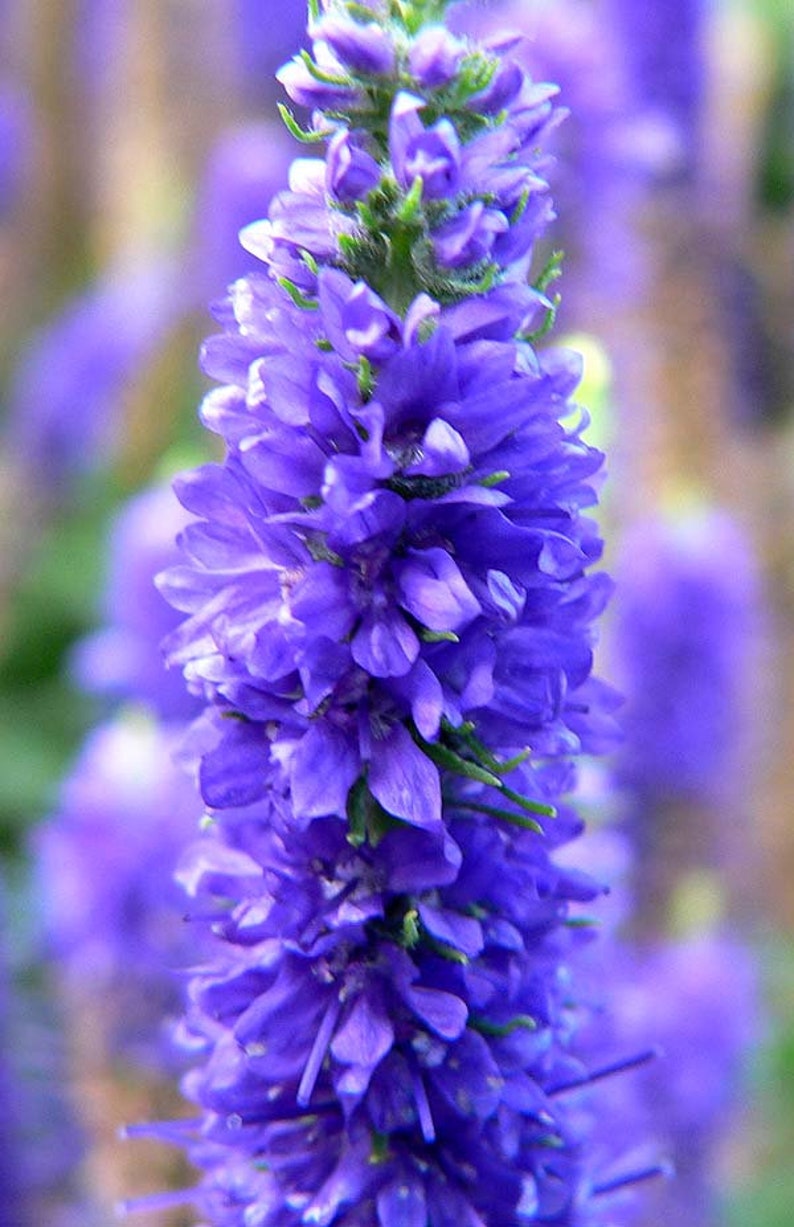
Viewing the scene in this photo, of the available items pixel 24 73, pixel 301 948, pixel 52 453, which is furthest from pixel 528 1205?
pixel 24 73

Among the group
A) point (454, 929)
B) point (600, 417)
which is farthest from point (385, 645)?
point (600, 417)

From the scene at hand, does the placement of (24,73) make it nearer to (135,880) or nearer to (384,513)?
(135,880)

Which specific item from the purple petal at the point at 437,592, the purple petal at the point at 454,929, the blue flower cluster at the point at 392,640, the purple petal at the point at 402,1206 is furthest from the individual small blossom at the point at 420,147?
the purple petal at the point at 402,1206

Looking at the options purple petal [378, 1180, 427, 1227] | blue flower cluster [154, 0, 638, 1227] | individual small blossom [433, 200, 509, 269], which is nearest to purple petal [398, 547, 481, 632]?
blue flower cluster [154, 0, 638, 1227]

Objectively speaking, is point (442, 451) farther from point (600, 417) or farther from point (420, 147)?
point (600, 417)

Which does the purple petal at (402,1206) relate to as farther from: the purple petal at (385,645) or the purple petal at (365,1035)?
the purple petal at (385,645)

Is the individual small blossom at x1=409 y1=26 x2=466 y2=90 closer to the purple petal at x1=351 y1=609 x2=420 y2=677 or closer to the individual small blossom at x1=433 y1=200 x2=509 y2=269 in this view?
the individual small blossom at x1=433 y1=200 x2=509 y2=269
